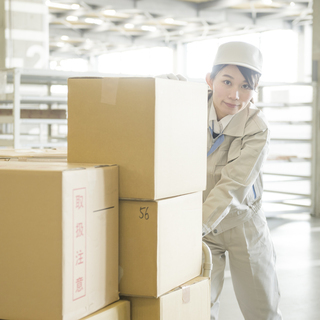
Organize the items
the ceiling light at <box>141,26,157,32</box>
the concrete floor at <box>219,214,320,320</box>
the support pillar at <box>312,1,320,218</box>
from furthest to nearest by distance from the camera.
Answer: the ceiling light at <box>141,26,157,32</box>
the support pillar at <box>312,1,320,218</box>
the concrete floor at <box>219,214,320,320</box>

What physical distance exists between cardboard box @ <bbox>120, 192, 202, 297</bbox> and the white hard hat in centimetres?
68

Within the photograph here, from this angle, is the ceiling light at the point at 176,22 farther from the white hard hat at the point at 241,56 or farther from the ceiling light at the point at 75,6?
Answer: the white hard hat at the point at 241,56

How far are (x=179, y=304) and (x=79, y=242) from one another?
40 centimetres


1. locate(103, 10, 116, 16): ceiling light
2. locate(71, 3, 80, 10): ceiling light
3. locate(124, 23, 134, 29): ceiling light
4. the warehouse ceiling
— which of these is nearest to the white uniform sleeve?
the warehouse ceiling

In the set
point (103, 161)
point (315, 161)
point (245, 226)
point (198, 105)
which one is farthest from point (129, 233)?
point (315, 161)

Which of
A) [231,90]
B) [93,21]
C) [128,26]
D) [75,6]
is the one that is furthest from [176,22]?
[231,90]

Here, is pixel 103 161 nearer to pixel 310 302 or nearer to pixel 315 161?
pixel 310 302

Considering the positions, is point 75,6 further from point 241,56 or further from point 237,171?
point 237,171

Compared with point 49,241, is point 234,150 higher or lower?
higher

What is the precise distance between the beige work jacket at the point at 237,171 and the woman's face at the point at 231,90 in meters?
0.05

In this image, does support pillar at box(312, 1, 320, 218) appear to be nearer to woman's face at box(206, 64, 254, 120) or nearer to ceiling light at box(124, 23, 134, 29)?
woman's face at box(206, 64, 254, 120)

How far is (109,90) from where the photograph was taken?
131cm

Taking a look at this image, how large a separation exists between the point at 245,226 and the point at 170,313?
0.76 m

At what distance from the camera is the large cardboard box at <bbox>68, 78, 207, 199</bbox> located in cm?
125
